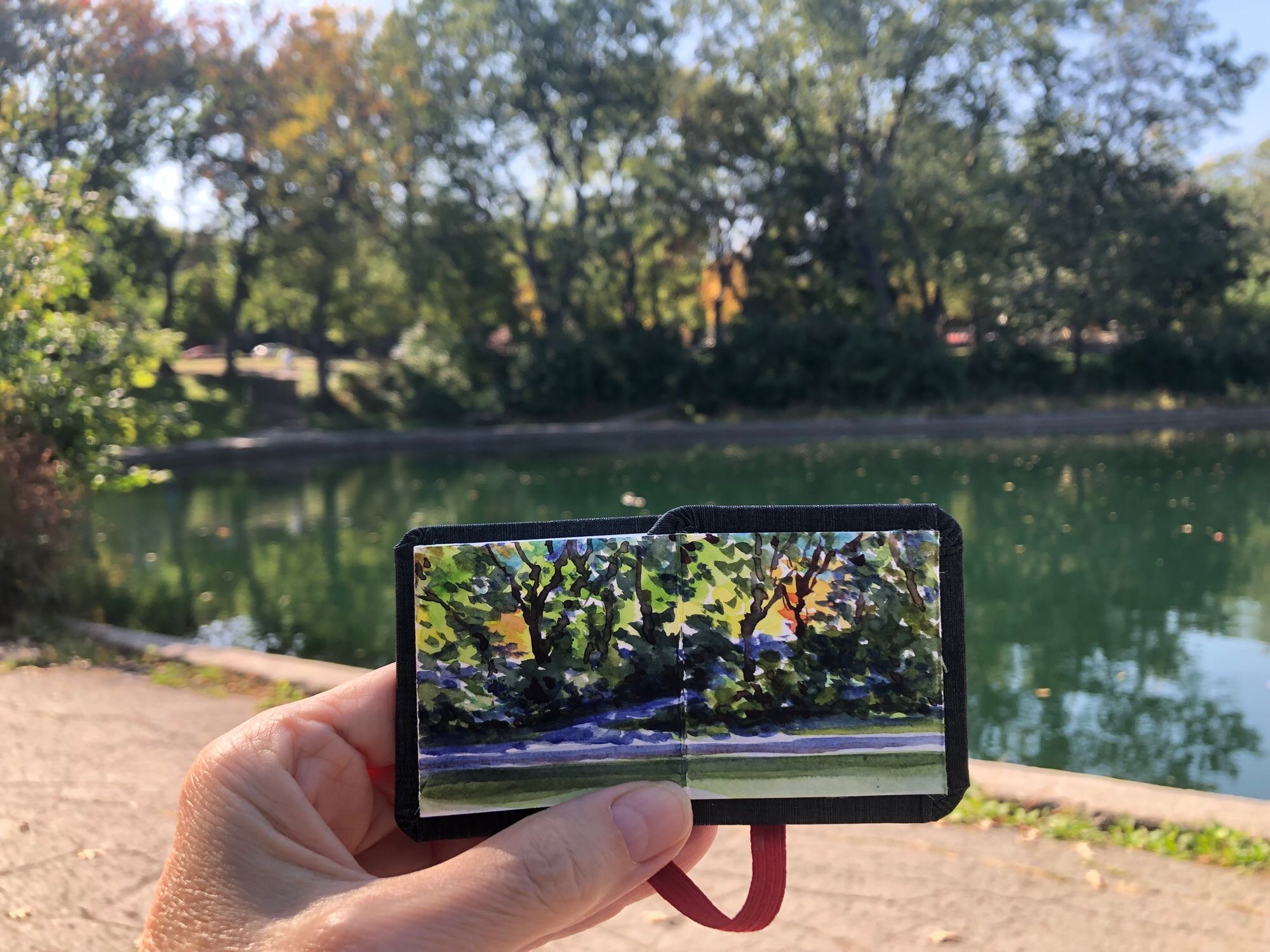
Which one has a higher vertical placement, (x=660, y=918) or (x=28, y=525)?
(x=28, y=525)

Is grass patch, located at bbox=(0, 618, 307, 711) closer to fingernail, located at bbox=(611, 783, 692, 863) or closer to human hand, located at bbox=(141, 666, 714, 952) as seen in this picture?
human hand, located at bbox=(141, 666, 714, 952)

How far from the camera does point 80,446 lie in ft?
25.7

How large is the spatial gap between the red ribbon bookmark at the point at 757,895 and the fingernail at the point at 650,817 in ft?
0.26

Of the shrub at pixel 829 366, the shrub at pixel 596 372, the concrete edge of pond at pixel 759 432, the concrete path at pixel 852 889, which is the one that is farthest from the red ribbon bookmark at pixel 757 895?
the shrub at pixel 596 372

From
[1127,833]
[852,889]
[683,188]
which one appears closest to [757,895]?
[852,889]

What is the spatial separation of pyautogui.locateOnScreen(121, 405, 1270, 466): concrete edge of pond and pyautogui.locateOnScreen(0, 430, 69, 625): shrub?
14448mm

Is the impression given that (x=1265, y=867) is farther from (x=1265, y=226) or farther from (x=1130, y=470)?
(x=1265, y=226)

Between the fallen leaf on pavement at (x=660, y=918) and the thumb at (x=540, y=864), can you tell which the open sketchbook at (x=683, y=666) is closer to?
the thumb at (x=540, y=864)

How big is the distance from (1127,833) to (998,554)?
6046 mm

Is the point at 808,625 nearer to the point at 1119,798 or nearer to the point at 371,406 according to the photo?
the point at 1119,798

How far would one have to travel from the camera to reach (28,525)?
7.21 m

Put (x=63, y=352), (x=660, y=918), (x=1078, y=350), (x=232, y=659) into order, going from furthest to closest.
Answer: (x=1078, y=350), (x=63, y=352), (x=232, y=659), (x=660, y=918)

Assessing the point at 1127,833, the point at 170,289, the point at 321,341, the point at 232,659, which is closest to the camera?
the point at 1127,833

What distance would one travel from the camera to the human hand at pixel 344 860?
125 centimetres
